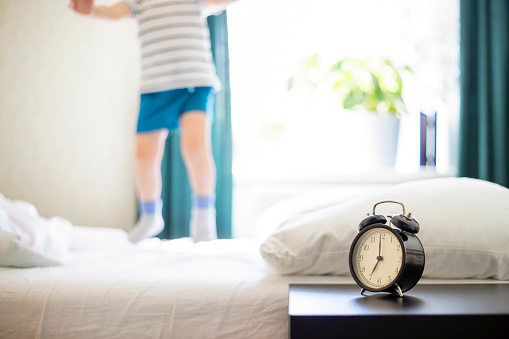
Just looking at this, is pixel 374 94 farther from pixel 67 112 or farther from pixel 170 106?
pixel 67 112

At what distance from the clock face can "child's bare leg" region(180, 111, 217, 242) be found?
0.84 metres

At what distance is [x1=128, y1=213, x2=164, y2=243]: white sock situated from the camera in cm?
163

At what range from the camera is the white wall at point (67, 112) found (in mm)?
1994

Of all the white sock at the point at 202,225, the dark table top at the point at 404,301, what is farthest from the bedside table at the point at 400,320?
the white sock at the point at 202,225

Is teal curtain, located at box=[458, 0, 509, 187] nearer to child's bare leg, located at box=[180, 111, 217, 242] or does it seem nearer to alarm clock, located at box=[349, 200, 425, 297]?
child's bare leg, located at box=[180, 111, 217, 242]

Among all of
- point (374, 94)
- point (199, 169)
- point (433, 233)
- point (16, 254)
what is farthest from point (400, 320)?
point (374, 94)

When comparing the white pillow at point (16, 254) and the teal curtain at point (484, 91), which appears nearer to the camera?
the white pillow at point (16, 254)

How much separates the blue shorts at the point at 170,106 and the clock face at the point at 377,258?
3.22ft

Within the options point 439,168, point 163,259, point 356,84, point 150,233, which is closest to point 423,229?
point 163,259

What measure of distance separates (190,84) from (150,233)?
1.69 ft

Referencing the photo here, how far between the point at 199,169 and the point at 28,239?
58cm

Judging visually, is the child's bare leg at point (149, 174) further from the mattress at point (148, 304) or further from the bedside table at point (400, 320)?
the bedside table at point (400, 320)

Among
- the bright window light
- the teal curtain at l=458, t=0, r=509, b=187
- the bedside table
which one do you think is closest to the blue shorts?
the bright window light

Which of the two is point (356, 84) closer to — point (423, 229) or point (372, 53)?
point (372, 53)
